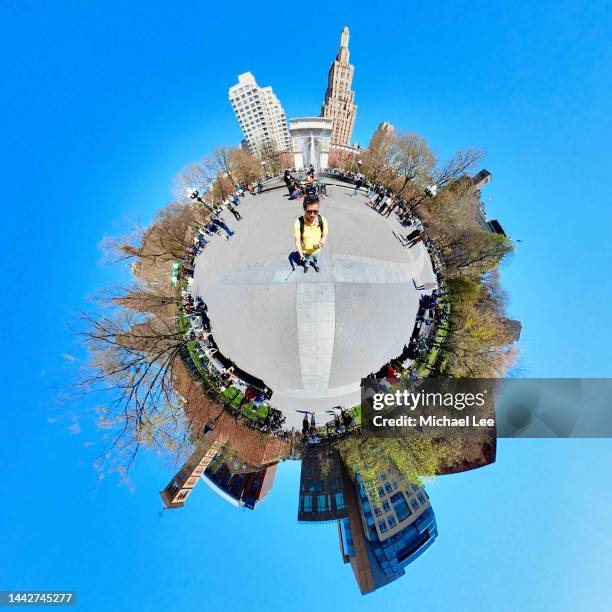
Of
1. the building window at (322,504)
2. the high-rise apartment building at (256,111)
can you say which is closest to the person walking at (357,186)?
the building window at (322,504)

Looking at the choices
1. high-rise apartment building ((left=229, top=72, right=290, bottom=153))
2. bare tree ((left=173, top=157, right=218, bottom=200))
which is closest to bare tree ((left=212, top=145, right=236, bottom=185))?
bare tree ((left=173, top=157, right=218, bottom=200))

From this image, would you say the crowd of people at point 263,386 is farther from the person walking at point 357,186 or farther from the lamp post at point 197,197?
the lamp post at point 197,197

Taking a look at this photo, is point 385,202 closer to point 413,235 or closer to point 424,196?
point 413,235

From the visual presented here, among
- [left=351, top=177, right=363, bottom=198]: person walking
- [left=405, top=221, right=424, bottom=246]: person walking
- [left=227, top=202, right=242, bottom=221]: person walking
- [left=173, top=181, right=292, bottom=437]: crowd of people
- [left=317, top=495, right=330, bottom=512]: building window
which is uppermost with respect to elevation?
[left=351, top=177, right=363, bottom=198]: person walking

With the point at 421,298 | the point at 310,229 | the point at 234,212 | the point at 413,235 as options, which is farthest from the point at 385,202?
the point at 310,229

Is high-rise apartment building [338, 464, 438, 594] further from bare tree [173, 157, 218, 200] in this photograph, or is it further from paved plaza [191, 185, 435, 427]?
bare tree [173, 157, 218, 200]

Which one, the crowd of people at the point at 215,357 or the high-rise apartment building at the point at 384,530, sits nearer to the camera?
the crowd of people at the point at 215,357

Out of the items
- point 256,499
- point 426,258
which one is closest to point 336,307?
point 426,258
